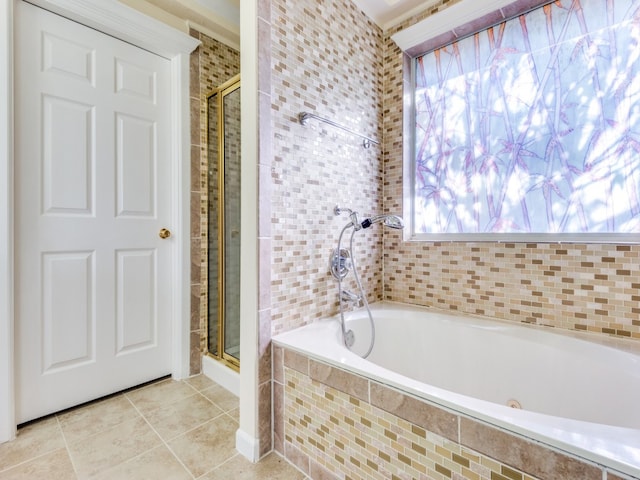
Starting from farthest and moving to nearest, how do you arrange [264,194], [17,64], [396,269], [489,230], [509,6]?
[396,269]
[489,230]
[509,6]
[17,64]
[264,194]

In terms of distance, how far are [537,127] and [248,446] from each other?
1987 mm

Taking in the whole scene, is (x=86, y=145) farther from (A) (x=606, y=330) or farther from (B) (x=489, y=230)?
(A) (x=606, y=330)

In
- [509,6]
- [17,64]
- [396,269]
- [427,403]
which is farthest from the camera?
[396,269]

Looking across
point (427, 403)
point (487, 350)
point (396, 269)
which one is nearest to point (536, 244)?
point (487, 350)

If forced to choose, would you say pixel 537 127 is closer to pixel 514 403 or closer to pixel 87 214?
pixel 514 403

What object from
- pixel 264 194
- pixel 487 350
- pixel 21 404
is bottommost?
pixel 21 404

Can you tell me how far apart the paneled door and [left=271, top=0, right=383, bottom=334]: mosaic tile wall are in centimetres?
97

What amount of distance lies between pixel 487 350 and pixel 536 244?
0.56 m

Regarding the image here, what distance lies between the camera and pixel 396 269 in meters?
1.93

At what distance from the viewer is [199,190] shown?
199cm

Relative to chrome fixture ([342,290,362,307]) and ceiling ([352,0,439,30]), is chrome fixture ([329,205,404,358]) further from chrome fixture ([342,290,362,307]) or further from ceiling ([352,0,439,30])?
ceiling ([352,0,439,30])

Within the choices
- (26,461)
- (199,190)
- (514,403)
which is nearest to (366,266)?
(514,403)

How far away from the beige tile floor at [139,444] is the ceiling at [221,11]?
2262 mm

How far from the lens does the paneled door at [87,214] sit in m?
1.44
